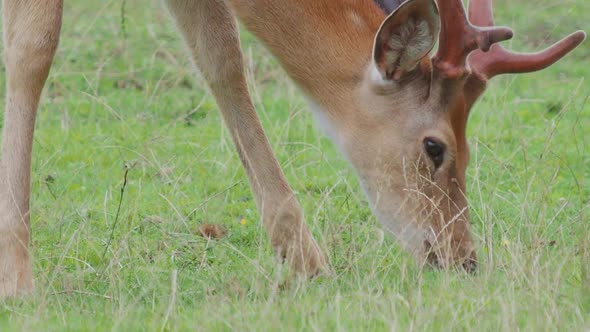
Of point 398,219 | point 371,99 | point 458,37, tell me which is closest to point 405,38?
point 458,37

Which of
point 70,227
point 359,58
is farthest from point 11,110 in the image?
point 359,58

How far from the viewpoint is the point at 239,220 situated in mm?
7527

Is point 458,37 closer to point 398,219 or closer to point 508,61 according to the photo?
point 508,61

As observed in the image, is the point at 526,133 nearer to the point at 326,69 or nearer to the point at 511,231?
the point at 511,231

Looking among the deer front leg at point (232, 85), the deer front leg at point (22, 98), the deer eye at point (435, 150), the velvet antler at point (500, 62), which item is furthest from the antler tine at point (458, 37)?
the deer front leg at point (22, 98)

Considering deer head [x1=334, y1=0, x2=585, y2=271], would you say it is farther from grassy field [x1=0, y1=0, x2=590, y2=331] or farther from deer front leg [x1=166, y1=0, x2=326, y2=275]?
deer front leg [x1=166, y1=0, x2=326, y2=275]

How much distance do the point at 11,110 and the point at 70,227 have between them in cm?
114

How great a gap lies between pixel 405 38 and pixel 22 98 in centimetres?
185

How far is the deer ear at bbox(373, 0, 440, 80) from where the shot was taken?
5707mm

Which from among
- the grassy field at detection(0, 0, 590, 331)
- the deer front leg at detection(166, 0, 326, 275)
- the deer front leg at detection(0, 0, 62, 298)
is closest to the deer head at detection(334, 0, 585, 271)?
the grassy field at detection(0, 0, 590, 331)

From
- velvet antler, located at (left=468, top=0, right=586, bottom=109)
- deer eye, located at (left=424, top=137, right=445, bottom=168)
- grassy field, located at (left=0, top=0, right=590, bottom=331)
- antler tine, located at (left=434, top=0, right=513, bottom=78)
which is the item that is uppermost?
antler tine, located at (left=434, top=0, right=513, bottom=78)

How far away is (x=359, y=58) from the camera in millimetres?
6078

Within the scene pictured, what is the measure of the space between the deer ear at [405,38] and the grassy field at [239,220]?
791mm

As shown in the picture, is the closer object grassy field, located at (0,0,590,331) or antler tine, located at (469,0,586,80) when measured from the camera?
grassy field, located at (0,0,590,331)
